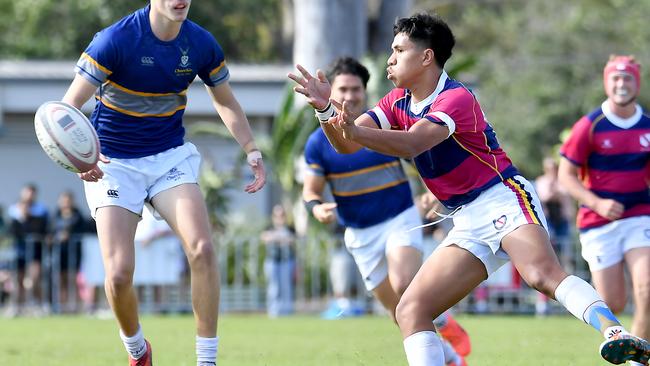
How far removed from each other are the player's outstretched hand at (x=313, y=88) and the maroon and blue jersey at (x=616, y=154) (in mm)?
3424

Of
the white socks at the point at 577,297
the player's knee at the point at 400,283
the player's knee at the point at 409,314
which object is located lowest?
the player's knee at the point at 400,283

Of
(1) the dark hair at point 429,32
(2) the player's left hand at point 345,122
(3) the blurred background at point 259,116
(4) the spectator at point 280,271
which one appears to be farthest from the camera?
(3) the blurred background at point 259,116

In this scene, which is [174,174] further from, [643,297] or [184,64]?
[643,297]

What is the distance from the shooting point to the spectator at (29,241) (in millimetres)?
19047

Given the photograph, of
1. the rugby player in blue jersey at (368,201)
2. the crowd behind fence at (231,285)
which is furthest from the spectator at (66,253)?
the rugby player in blue jersey at (368,201)

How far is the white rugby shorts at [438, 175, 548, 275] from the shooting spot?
6.86 metres

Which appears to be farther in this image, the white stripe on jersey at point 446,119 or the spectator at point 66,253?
the spectator at point 66,253

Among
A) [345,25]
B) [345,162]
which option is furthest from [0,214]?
[345,162]

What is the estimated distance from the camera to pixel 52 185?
84.5 feet

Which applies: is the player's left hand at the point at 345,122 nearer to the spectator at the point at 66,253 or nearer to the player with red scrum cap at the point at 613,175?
the player with red scrum cap at the point at 613,175

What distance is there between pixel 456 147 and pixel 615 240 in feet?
9.72

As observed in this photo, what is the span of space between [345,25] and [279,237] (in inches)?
162

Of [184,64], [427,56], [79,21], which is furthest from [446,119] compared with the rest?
[79,21]

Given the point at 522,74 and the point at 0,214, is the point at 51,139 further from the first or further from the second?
the point at 522,74
